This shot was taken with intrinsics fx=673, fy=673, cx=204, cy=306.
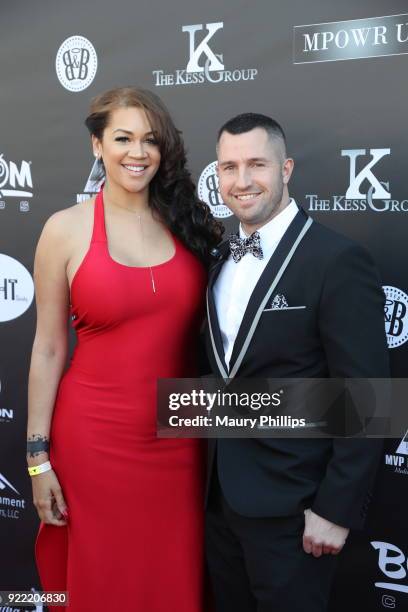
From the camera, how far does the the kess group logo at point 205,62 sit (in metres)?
2.53

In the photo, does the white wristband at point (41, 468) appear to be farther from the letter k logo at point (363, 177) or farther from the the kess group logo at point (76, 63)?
the the kess group logo at point (76, 63)

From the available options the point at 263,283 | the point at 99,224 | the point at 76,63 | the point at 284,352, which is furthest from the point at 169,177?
the point at 76,63

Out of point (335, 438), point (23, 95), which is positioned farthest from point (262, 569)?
point (23, 95)

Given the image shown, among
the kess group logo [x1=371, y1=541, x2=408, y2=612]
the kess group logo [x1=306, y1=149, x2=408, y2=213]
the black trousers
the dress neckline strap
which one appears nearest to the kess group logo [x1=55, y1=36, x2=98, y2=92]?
the dress neckline strap

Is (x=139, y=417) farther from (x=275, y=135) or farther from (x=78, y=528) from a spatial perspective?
(x=275, y=135)

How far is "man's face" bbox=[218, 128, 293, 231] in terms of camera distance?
1.81m

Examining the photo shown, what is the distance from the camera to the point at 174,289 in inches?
80.7

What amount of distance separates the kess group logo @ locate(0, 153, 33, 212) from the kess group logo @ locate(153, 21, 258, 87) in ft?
2.60

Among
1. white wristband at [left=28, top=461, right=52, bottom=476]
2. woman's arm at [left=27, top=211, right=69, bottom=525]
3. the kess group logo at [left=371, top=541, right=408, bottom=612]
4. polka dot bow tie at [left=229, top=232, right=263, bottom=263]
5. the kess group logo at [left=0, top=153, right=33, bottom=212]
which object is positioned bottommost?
the kess group logo at [left=371, top=541, right=408, bottom=612]

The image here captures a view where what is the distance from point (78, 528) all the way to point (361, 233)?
4.52ft

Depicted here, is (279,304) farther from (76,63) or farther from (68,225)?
(76,63)

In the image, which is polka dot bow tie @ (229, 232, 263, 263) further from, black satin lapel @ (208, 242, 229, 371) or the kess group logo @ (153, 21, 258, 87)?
the kess group logo @ (153, 21, 258, 87)

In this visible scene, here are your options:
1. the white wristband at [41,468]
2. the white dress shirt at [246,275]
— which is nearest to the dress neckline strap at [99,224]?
the white dress shirt at [246,275]

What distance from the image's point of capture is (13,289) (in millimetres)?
3084
